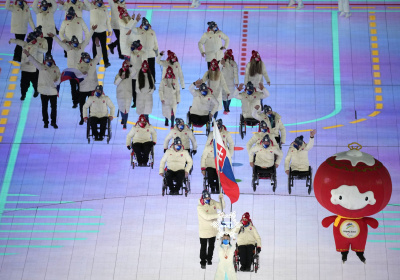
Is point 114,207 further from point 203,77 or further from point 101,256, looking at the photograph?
point 203,77

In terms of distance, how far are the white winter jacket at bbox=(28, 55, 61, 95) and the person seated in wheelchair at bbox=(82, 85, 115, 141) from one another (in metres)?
1.29

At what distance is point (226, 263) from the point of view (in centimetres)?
2983

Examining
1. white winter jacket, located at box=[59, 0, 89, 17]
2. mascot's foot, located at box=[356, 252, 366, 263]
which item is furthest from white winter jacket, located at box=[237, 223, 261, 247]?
white winter jacket, located at box=[59, 0, 89, 17]

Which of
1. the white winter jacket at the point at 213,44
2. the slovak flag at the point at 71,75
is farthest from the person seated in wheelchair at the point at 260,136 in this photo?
the slovak flag at the point at 71,75

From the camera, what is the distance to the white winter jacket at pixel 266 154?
32312mm

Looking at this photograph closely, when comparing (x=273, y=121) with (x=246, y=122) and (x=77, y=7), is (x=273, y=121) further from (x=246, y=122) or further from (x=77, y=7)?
(x=77, y=7)

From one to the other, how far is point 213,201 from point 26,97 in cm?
830

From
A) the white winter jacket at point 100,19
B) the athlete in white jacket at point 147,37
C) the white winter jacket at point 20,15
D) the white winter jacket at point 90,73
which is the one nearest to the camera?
the white winter jacket at point 90,73

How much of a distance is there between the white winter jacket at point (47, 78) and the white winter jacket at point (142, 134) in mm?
2797

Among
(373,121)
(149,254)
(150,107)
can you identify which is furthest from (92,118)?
(373,121)

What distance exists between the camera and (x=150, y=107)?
3478 cm

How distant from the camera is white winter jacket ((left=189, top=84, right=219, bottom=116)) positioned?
111 ft

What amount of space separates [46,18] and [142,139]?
5684 mm

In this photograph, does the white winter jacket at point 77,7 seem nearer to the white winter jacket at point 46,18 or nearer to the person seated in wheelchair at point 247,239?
the white winter jacket at point 46,18
